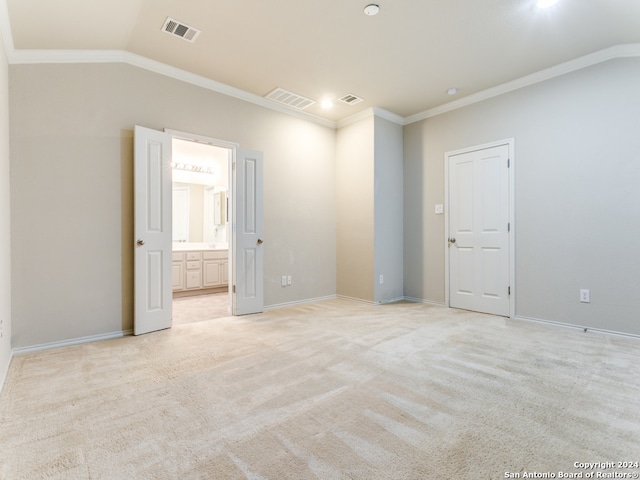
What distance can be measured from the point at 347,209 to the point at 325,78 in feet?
6.44

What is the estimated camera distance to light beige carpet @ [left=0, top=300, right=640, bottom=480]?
138 cm

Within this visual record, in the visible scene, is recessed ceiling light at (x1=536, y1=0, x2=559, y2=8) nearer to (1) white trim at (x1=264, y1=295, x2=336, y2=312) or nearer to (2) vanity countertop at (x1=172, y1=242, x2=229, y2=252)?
(1) white trim at (x1=264, y1=295, x2=336, y2=312)

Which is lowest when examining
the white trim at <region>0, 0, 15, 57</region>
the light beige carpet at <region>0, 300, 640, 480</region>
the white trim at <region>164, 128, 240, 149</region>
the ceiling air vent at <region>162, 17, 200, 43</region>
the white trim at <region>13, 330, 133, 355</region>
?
the light beige carpet at <region>0, 300, 640, 480</region>

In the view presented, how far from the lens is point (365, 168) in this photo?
15.6 feet

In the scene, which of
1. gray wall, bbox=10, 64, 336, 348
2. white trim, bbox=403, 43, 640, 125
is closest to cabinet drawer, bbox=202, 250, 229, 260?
gray wall, bbox=10, 64, 336, 348

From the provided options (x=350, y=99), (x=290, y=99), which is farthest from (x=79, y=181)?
(x=350, y=99)

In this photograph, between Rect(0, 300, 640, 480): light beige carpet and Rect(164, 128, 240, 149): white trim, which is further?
Rect(164, 128, 240, 149): white trim

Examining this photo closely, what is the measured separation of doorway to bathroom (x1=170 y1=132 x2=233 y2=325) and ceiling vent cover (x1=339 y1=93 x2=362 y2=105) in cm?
257

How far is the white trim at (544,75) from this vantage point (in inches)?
123

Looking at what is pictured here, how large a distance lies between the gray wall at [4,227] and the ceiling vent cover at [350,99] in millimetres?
3395

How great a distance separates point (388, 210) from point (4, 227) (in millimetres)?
4302

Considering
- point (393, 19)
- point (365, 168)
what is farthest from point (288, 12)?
point (365, 168)

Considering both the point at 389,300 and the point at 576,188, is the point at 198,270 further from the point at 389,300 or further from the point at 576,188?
the point at 576,188

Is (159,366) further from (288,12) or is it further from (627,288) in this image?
(627,288)
